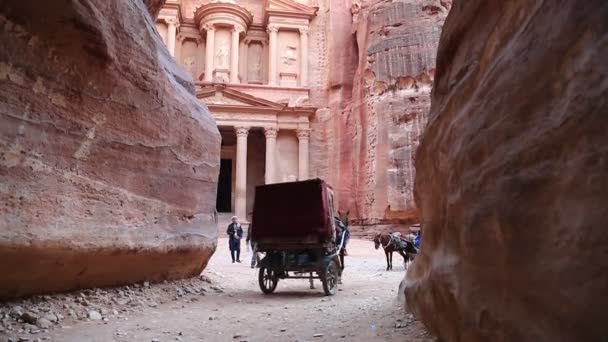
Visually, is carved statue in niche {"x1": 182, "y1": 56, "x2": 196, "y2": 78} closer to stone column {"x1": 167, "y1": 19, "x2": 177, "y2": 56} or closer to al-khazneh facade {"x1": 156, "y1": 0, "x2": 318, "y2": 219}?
al-khazneh facade {"x1": 156, "y1": 0, "x2": 318, "y2": 219}

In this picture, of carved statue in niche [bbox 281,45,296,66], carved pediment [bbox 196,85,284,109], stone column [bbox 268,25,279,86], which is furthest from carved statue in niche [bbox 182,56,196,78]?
carved statue in niche [bbox 281,45,296,66]

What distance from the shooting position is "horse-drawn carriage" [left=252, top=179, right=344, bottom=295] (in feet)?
26.6

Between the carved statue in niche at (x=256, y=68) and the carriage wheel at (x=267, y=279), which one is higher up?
the carved statue in niche at (x=256, y=68)

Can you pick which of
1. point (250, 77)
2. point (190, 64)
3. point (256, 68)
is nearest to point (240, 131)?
point (250, 77)

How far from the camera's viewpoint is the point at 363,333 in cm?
484

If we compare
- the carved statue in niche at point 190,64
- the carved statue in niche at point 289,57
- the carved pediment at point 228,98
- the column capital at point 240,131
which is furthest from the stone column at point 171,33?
the column capital at point 240,131

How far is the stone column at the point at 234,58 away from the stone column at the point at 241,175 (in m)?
5.38

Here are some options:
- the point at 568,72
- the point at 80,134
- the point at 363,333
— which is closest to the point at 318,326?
the point at 363,333

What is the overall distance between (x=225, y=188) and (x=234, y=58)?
9132 millimetres

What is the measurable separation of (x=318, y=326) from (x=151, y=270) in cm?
289

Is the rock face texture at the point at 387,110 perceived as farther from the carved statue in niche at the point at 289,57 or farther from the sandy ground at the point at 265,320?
the sandy ground at the point at 265,320

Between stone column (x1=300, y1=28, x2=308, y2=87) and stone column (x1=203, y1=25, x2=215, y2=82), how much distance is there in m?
6.23

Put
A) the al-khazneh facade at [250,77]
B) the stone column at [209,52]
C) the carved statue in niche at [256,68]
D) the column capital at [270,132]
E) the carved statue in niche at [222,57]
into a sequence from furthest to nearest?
1. the carved statue in niche at [256,68]
2. the carved statue in niche at [222,57]
3. the stone column at [209,52]
4. the column capital at [270,132]
5. the al-khazneh facade at [250,77]

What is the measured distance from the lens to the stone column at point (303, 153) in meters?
28.0
